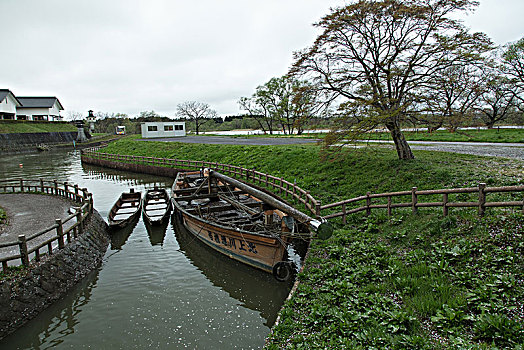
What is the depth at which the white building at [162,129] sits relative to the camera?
199 feet

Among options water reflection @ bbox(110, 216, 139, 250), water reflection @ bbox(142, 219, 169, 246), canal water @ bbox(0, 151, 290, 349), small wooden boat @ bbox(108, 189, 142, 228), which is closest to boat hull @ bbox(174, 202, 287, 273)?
canal water @ bbox(0, 151, 290, 349)

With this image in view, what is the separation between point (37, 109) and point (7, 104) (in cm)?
917

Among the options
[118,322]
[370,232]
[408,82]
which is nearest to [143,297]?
[118,322]

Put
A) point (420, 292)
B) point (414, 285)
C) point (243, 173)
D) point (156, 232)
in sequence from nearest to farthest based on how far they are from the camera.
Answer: point (420, 292)
point (414, 285)
point (156, 232)
point (243, 173)

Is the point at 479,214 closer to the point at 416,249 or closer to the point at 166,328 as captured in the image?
the point at 416,249

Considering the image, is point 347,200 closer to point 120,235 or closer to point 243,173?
point 120,235

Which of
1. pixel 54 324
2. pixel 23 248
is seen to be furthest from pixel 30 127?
pixel 54 324

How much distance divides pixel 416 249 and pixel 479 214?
203 cm

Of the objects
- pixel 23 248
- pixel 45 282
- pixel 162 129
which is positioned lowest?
pixel 45 282

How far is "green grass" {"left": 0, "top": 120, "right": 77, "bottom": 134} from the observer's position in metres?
60.9

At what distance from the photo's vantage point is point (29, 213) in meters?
14.6

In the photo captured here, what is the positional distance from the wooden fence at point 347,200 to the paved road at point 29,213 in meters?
10.8

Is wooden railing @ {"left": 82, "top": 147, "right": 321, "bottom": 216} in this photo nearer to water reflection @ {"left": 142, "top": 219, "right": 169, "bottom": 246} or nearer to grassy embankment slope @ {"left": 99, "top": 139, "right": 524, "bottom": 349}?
grassy embankment slope @ {"left": 99, "top": 139, "right": 524, "bottom": 349}

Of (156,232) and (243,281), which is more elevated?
(156,232)
